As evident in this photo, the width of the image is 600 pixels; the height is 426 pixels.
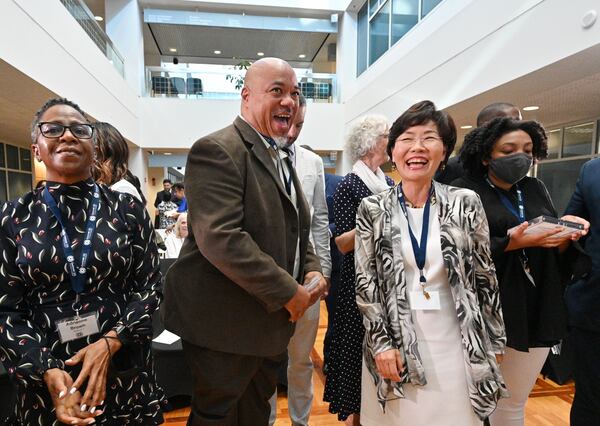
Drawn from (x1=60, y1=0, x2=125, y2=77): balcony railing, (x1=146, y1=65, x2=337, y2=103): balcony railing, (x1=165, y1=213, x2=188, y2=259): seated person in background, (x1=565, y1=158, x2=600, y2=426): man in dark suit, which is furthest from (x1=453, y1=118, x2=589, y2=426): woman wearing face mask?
(x1=146, y1=65, x2=337, y2=103): balcony railing

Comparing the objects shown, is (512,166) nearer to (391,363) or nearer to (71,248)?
(391,363)

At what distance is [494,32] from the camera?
192 inches

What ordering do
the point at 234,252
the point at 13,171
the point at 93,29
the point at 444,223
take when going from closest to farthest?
the point at 234,252, the point at 444,223, the point at 93,29, the point at 13,171

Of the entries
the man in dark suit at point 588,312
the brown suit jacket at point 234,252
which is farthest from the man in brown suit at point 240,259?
the man in dark suit at point 588,312

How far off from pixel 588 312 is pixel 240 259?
1541 millimetres

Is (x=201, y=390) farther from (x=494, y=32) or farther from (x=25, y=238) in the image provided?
(x=494, y=32)

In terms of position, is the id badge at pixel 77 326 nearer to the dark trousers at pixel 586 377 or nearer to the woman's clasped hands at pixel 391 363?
the woman's clasped hands at pixel 391 363

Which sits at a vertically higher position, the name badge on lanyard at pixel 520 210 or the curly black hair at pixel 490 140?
the curly black hair at pixel 490 140

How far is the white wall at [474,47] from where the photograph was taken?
3.89m

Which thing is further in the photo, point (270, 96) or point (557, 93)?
point (557, 93)

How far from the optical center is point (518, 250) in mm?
1577

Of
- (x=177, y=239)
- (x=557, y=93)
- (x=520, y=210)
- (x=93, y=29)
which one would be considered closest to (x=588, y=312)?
(x=520, y=210)

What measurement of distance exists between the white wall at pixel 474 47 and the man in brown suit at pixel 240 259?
383 centimetres

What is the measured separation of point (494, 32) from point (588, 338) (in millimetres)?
4580
